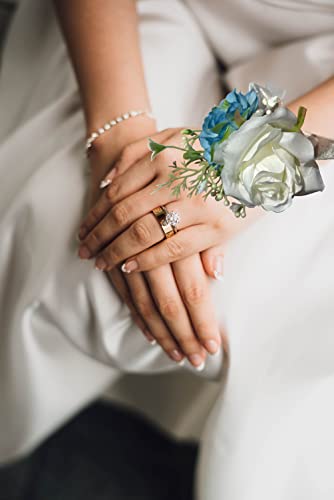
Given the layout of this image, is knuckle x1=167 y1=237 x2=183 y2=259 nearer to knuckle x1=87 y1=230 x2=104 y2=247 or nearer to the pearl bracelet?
knuckle x1=87 y1=230 x2=104 y2=247

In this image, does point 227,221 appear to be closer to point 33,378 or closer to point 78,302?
point 78,302

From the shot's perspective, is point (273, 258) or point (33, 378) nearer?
point (273, 258)

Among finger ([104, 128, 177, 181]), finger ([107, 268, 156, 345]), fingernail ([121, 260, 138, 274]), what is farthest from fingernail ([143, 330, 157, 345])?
finger ([104, 128, 177, 181])

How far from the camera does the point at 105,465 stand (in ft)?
4.14

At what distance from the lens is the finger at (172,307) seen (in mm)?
747

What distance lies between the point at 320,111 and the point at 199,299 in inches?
10.7

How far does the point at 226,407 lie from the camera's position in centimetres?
73

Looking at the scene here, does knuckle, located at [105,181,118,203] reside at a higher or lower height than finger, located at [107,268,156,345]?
higher

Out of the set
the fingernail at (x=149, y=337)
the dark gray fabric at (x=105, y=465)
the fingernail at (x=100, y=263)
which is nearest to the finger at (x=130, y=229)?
the fingernail at (x=100, y=263)

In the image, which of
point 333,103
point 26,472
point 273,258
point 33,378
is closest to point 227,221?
point 273,258

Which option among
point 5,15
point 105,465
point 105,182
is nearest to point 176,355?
point 105,182

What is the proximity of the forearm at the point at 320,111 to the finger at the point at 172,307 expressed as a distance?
0.25 metres

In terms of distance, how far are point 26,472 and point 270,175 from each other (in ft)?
3.27

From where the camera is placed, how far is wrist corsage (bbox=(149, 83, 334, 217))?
47cm
